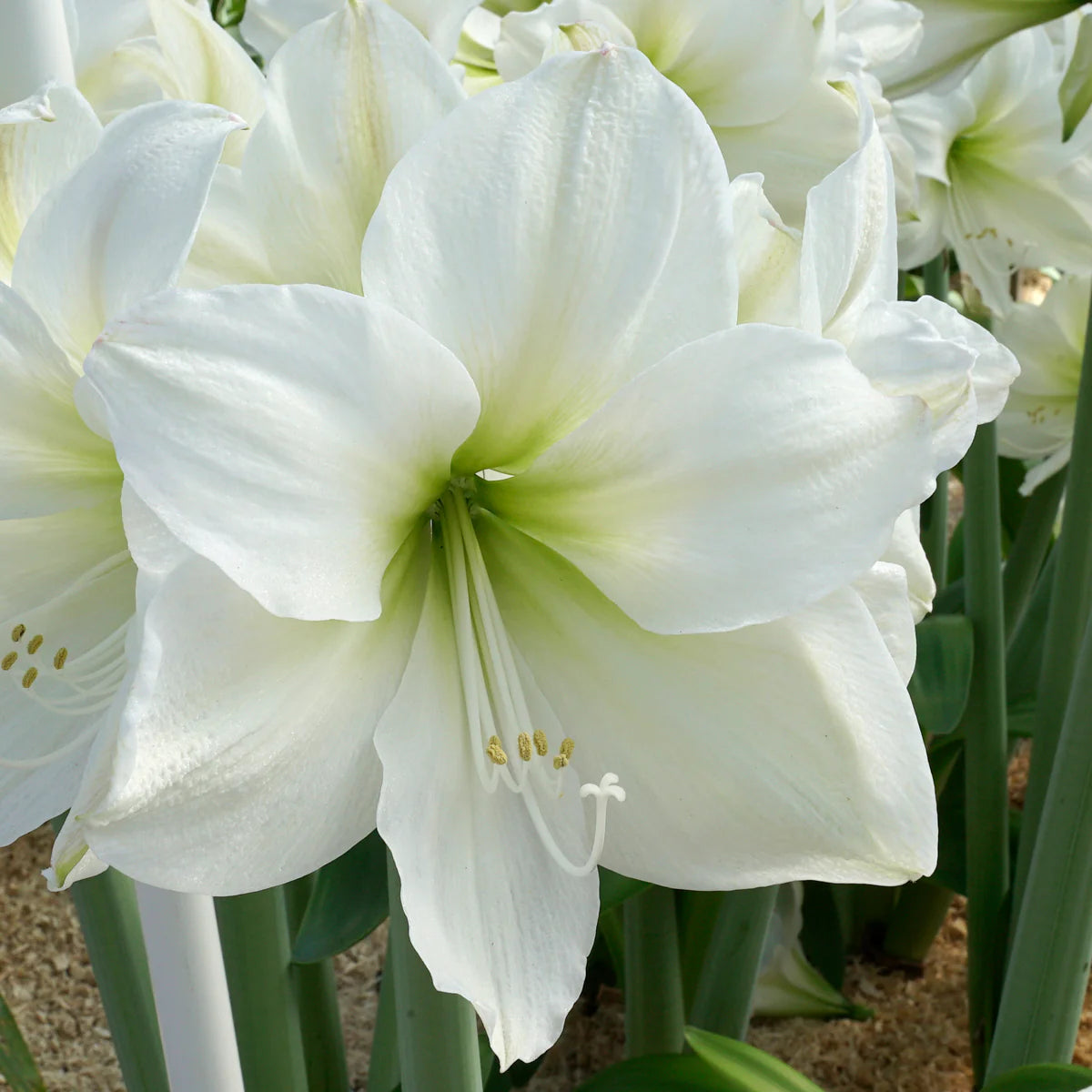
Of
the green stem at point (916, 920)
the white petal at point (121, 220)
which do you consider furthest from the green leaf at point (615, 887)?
the green stem at point (916, 920)

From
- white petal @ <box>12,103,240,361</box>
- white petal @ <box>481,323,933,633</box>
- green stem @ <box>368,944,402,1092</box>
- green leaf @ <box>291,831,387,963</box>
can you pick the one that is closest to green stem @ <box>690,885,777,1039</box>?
green stem @ <box>368,944,402,1092</box>

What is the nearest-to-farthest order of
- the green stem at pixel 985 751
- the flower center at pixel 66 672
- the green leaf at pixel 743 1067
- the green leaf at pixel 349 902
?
1. the flower center at pixel 66 672
2. the green leaf at pixel 349 902
3. the green leaf at pixel 743 1067
4. the green stem at pixel 985 751

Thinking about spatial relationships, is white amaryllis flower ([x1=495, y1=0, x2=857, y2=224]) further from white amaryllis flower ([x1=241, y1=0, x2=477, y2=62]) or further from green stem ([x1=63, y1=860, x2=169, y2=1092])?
green stem ([x1=63, y1=860, x2=169, y2=1092])

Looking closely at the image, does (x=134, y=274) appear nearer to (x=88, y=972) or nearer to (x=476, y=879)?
(x=476, y=879)

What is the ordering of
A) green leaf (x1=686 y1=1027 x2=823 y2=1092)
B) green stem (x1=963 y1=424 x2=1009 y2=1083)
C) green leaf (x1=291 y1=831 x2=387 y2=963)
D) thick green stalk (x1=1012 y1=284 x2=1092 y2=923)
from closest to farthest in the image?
green leaf (x1=291 y1=831 x2=387 y2=963)
green leaf (x1=686 y1=1027 x2=823 y2=1092)
thick green stalk (x1=1012 y1=284 x2=1092 y2=923)
green stem (x1=963 y1=424 x2=1009 y2=1083)

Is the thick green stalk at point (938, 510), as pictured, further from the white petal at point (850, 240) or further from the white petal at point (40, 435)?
the white petal at point (40, 435)

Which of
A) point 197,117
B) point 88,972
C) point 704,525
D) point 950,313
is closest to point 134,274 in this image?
point 197,117
